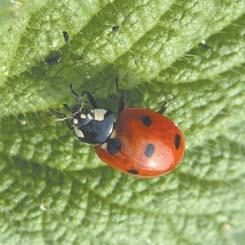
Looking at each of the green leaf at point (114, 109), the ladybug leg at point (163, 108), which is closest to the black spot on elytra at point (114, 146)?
the green leaf at point (114, 109)

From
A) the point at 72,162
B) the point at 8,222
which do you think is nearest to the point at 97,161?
the point at 72,162

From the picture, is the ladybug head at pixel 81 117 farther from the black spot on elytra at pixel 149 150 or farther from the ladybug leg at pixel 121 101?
the black spot on elytra at pixel 149 150

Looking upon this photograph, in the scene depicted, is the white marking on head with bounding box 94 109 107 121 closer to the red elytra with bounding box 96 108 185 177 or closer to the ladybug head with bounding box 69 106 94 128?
the ladybug head with bounding box 69 106 94 128

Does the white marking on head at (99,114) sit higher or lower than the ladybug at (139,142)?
higher

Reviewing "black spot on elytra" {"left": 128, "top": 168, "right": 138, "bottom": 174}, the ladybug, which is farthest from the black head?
"black spot on elytra" {"left": 128, "top": 168, "right": 138, "bottom": 174}

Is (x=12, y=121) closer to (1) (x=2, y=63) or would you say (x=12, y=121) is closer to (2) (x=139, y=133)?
(1) (x=2, y=63)

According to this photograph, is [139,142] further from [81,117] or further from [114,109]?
[81,117]

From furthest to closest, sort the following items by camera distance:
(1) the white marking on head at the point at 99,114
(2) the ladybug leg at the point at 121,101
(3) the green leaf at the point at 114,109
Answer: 1. (1) the white marking on head at the point at 99,114
2. (2) the ladybug leg at the point at 121,101
3. (3) the green leaf at the point at 114,109
